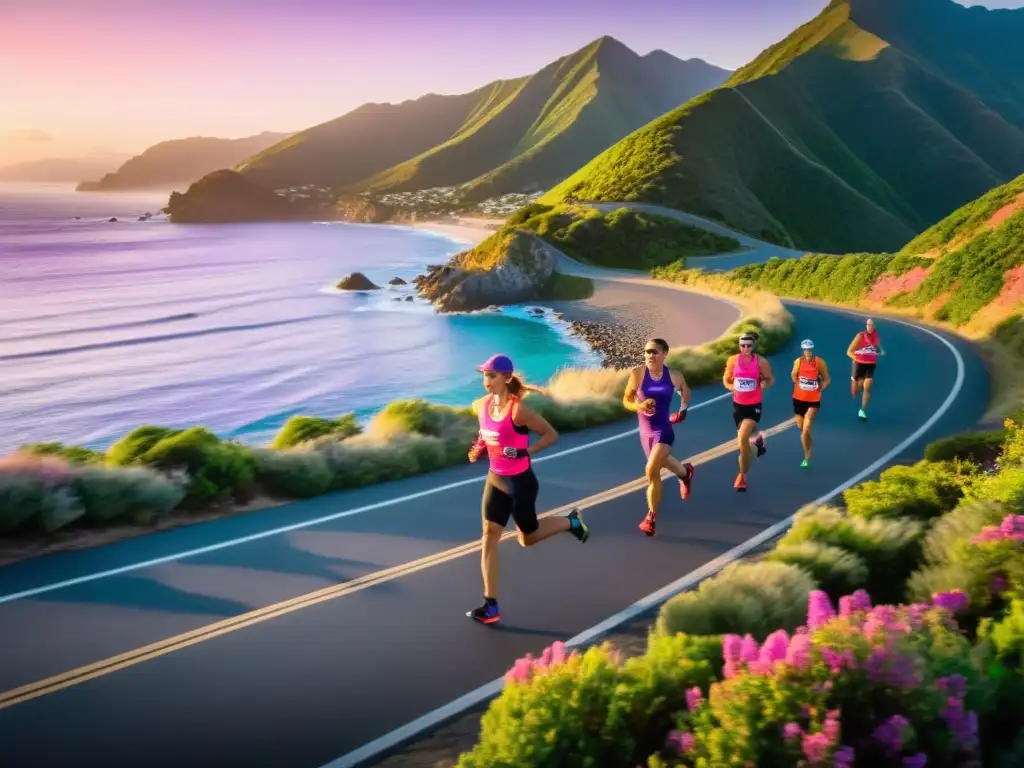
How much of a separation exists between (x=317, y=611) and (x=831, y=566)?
14.7 ft

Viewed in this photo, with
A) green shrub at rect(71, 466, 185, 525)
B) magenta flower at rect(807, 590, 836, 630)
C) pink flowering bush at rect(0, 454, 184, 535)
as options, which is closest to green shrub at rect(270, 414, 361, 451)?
green shrub at rect(71, 466, 185, 525)

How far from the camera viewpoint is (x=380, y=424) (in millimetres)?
14352

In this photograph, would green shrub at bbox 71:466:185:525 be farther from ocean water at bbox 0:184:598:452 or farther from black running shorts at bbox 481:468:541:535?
ocean water at bbox 0:184:598:452

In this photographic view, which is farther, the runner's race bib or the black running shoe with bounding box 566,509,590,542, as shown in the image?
the runner's race bib

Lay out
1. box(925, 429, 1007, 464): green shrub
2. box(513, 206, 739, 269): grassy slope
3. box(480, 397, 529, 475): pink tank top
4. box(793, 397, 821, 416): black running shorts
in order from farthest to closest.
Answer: box(513, 206, 739, 269): grassy slope
box(793, 397, 821, 416): black running shorts
box(925, 429, 1007, 464): green shrub
box(480, 397, 529, 475): pink tank top

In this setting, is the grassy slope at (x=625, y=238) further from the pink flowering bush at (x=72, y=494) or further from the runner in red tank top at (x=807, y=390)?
the pink flowering bush at (x=72, y=494)

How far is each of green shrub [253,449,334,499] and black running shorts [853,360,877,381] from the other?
10599 millimetres

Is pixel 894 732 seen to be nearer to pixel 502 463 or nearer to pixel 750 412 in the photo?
pixel 502 463

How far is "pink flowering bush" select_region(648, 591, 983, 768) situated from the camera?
3.66 m

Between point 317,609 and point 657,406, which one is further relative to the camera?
point 657,406

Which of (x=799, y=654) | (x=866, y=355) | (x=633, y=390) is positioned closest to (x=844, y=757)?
(x=799, y=654)

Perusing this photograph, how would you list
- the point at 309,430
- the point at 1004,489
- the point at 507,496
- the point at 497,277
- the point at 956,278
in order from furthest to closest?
the point at 497,277 < the point at 956,278 < the point at 309,430 < the point at 1004,489 < the point at 507,496

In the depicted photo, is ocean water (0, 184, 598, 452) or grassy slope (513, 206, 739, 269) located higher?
grassy slope (513, 206, 739, 269)

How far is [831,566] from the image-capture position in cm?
721
